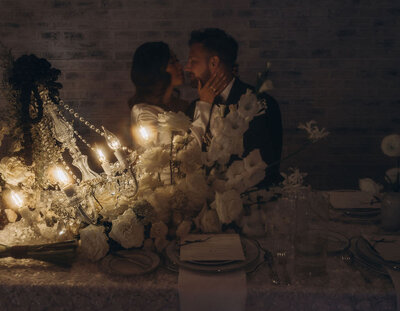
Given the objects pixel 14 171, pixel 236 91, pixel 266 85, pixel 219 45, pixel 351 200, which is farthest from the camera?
pixel 219 45

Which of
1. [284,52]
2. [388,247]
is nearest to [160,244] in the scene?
[388,247]

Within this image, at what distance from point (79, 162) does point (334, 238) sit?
2.69 feet

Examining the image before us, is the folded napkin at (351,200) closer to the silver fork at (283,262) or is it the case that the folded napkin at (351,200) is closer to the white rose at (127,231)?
→ the silver fork at (283,262)

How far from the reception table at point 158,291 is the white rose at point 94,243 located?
0.04 meters

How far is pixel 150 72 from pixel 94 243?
1787mm

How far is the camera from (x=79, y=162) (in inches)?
50.6

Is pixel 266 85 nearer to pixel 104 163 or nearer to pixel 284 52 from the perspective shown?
pixel 104 163

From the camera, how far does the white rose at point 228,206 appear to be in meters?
1.04

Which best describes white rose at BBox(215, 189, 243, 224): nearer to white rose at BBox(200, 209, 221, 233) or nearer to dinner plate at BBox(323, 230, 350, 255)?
white rose at BBox(200, 209, 221, 233)

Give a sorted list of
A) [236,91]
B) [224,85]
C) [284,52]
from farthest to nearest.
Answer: [284,52], [224,85], [236,91]

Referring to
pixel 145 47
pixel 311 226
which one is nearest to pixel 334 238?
pixel 311 226

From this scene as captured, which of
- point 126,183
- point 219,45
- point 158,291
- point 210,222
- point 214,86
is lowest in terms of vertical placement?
point 158,291

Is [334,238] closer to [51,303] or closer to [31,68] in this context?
[51,303]

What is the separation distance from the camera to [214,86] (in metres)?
A: 2.52
